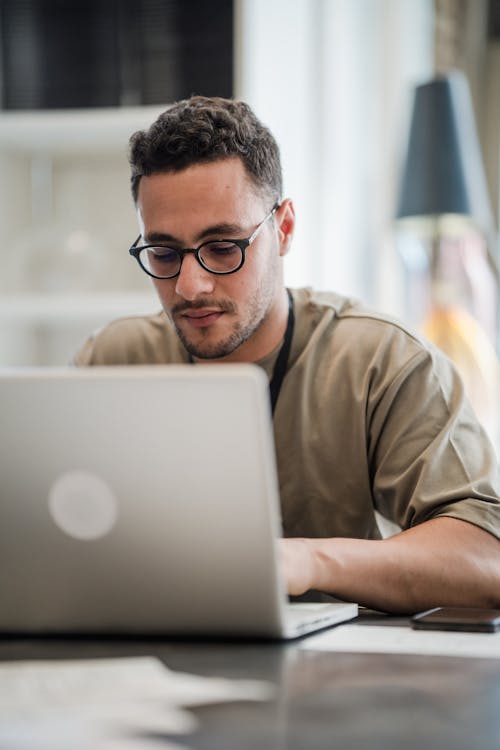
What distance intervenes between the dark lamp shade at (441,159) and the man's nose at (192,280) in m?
1.49

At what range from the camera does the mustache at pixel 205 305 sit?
165 cm

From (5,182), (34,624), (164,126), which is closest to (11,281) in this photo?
(5,182)

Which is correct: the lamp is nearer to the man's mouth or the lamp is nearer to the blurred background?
the blurred background

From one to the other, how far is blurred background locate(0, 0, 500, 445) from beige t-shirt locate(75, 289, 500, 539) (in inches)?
35.7

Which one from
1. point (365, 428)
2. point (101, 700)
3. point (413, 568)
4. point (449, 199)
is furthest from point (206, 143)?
point (449, 199)

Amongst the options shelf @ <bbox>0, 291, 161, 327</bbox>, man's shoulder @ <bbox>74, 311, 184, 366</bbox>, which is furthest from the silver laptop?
shelf @ <bbox>0, 291, 161, 327</bbox>

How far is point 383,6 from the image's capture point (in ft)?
11.0

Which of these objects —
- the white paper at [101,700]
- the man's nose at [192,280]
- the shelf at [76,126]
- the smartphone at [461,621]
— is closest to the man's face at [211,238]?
the man's nose at [192,280]

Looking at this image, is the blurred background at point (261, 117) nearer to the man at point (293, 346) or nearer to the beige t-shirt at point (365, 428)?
the man at point (293, 346)

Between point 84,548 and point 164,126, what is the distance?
0.87m

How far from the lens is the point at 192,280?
63.8 inches

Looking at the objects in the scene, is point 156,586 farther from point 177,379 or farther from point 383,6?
point 383,6

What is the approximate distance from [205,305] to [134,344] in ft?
0.91

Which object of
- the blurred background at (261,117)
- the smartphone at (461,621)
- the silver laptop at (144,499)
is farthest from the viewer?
the blurred background at (261,117)
